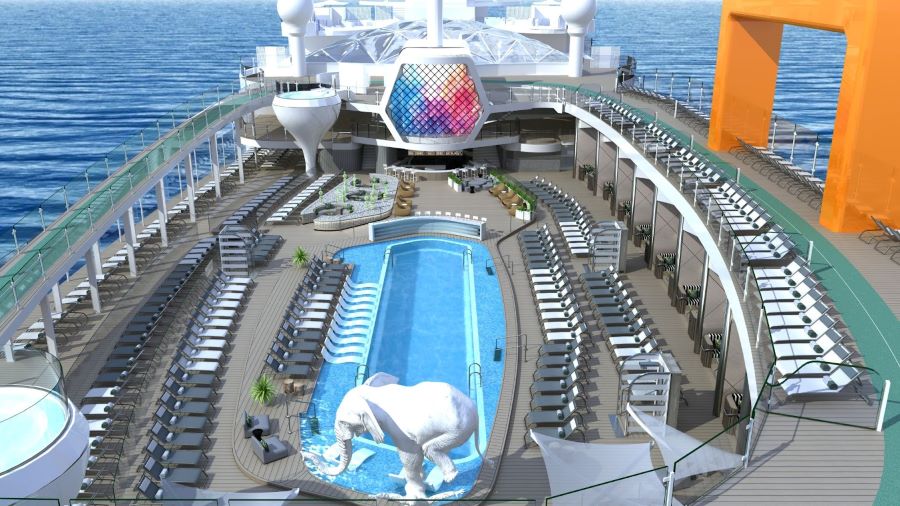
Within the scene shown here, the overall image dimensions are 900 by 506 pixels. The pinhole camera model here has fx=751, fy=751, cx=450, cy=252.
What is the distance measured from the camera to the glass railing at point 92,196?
49.7ft

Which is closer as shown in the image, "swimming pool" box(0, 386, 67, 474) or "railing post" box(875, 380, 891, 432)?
"swimming pool" box(0, 386, 67, 474)

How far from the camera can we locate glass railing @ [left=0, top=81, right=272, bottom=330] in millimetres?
15141

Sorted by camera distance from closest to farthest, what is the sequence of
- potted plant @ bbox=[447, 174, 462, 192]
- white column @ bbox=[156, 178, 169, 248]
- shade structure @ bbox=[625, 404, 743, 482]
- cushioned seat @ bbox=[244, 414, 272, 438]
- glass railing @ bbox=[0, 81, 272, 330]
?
1. shade structure @ bbox=[625, 404, 743, 482]
2. cushioned seat @ bbox=[244, 414, 272, 438]
3. glass railing @ bbox=[0, 81, 272, 330]
4. white column @ bbox=[156, 178, 169, 248]
5. potted plant @ bbox=[447, 174, 462, 192]

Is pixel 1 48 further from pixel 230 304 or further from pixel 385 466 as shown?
pixel 385 466

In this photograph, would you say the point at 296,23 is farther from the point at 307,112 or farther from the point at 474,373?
the point at 474,373

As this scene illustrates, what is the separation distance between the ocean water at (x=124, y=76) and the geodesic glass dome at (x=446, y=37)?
895cm

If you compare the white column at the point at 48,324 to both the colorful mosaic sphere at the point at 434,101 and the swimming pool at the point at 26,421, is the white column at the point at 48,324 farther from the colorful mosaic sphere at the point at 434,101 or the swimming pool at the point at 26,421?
the colorful mosaic sphere at the point at 434,101

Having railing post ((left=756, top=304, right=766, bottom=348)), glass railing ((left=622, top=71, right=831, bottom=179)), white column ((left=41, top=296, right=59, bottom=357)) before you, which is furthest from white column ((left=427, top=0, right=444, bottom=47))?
railing post ((left=756, top=304, right=766, bottom=348))

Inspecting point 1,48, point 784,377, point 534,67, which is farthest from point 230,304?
point 1,48

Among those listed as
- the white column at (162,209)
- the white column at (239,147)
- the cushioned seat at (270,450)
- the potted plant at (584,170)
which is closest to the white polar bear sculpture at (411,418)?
the cushioned seat at (270,450)

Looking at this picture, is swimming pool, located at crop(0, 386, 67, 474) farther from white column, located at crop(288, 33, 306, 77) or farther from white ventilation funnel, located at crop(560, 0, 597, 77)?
white ventilation funnel, located at crop(560, 0, 597, 77)

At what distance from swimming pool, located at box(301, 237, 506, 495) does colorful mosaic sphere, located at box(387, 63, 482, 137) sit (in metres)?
7.65

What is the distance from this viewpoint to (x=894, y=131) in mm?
15656

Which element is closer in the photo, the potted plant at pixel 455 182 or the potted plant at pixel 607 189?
the potted plant at pixel 607 189
